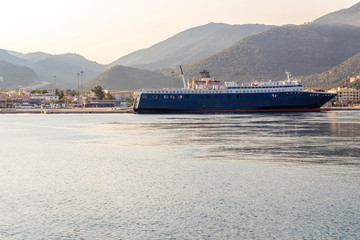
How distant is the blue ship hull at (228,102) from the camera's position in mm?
110062

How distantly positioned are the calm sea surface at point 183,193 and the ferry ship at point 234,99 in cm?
7900

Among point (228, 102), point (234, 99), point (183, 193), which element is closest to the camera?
point (183, 193)

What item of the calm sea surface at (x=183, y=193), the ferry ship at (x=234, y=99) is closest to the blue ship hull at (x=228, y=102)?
the ferry ship at (x=234, y=99)

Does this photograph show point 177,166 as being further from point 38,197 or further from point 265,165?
point 38,197

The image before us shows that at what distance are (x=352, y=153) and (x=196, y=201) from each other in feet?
54.7

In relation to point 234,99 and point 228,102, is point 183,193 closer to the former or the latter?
point 234,99

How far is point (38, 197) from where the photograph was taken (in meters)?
17.4

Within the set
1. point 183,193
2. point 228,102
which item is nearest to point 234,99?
point 228,102

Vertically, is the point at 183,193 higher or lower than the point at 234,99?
lower

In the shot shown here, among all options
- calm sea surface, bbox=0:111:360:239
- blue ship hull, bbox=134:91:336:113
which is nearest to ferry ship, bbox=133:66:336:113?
blue ship hull, bbox=134:91:336:113

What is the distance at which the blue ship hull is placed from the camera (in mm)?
110062

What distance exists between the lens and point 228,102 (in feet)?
373

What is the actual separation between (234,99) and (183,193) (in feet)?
317

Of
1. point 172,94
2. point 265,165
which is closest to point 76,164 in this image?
point 265,165
